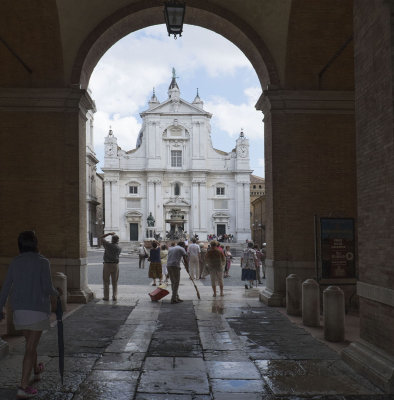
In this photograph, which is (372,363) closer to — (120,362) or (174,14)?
(120,362)

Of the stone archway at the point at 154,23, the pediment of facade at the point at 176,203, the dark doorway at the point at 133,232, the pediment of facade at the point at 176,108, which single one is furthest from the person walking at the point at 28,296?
the pediment of facade at the point at 176,108

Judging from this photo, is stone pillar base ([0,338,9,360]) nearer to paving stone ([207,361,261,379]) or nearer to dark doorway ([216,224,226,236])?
paving stone ([207,361,261,379])

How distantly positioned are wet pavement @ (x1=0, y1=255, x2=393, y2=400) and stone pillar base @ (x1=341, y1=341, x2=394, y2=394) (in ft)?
0.33

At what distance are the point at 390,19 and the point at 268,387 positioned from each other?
13.4 ft

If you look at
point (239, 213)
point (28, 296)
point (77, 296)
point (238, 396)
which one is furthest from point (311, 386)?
point (239, 213)

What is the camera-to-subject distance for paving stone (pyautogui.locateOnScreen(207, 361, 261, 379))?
5430 millimetres

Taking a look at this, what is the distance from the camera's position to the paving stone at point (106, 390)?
4742 mm

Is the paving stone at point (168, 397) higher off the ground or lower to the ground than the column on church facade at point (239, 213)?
lower

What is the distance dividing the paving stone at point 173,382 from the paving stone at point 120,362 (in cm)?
37

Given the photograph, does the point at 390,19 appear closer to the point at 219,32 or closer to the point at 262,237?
the point at 219,32

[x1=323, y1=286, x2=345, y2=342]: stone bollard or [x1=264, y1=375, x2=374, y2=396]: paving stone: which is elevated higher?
[x1=323, y1=286, x2=345, y2=342]: stone bollard

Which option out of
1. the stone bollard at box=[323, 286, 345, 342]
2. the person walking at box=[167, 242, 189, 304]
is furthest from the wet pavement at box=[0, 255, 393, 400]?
the person walking at box=[167, 242, 189, 304]

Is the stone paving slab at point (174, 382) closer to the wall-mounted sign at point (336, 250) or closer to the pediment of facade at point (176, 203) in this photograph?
the wall-mounted sign at point (336, 250)

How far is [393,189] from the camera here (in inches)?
198
